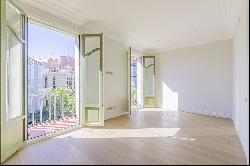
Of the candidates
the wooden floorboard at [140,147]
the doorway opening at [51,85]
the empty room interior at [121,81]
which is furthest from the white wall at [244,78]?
the doorway opening at [51,85]

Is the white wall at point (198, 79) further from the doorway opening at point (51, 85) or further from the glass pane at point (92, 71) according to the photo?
the doorway opening at point (51, 85)

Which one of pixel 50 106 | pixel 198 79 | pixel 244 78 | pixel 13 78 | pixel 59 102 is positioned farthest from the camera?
pixel 198 79

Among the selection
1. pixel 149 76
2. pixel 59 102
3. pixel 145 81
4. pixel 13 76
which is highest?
pixel 149 76

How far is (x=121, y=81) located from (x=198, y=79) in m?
2.81

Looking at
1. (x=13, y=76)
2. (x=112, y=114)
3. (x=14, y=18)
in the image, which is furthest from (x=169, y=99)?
(x=14, y=18)

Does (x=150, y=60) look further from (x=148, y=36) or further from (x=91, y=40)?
(x=91, y=40)

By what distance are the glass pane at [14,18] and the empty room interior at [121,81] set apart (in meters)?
0.02

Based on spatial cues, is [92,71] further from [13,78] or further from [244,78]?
[244,78]

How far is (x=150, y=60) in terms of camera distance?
30.9 ft

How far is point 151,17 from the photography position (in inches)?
194

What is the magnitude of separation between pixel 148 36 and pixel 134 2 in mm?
2826

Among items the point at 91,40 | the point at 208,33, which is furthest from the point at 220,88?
the point at 91,40

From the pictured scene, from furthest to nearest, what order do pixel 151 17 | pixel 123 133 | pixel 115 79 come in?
pixel 115 79 → pixel 151 17 → pixel 123 133

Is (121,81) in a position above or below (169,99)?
above
